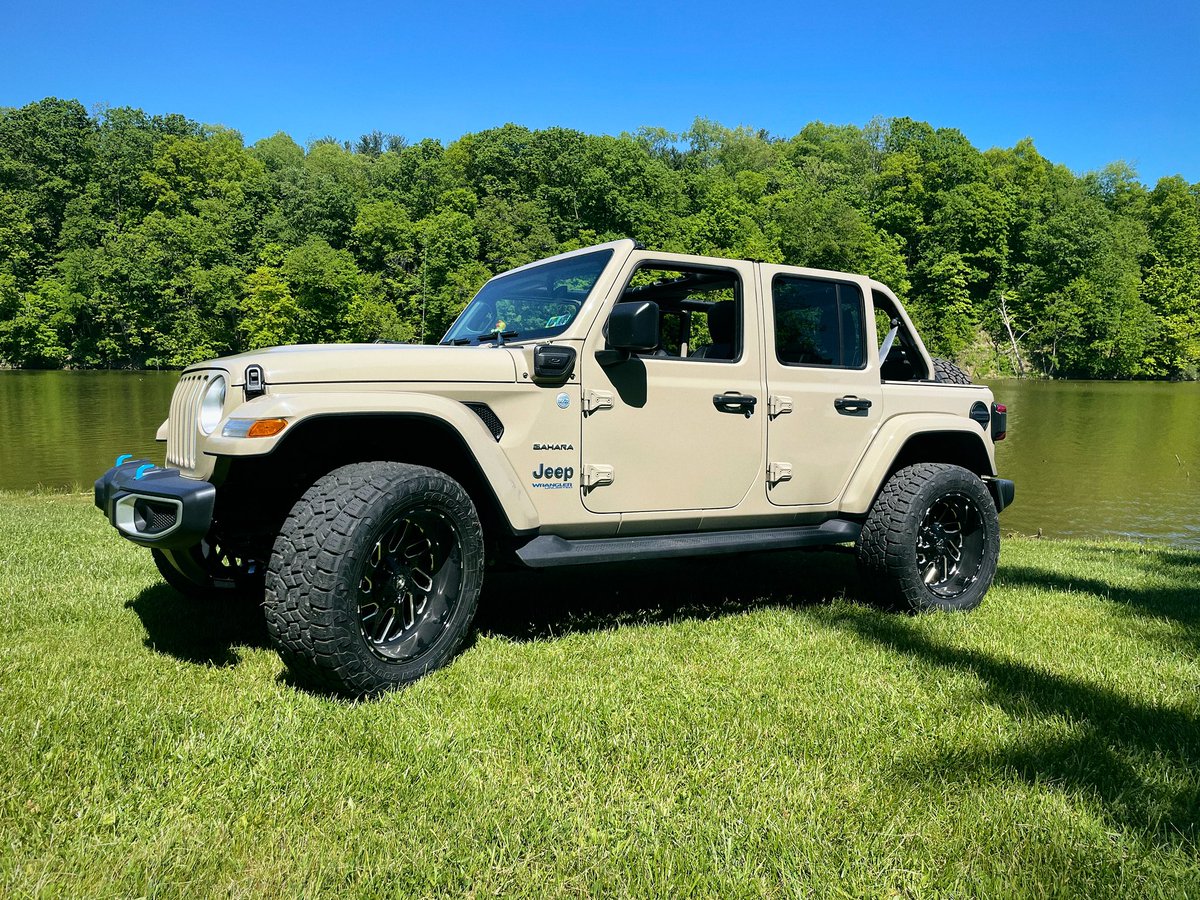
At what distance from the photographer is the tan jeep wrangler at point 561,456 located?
3.21 meters

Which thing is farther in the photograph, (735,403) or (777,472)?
(777,472)

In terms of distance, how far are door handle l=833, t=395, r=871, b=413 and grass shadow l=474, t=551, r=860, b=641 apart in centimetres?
130

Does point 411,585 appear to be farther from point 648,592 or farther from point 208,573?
point 648,592

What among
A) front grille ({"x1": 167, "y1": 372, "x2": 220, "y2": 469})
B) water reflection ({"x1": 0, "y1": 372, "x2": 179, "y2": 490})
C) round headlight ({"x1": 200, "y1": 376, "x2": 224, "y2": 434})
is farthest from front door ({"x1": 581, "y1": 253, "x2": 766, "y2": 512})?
water reflection ({"x1": 0, "y1": 372, "x2": 179, "y2": 490})

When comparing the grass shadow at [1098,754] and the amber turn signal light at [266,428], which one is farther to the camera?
the amber turn signal light at [266,428]

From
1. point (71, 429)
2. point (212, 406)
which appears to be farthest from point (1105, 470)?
point (71, 429)

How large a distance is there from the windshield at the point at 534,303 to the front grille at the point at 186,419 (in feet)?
4.90

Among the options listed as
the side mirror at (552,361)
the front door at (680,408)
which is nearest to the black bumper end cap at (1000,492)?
the front door at (680,408)

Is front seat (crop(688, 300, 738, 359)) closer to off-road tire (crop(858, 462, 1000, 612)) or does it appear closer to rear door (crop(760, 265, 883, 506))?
rear door (crop(760, 265, 883, 506))

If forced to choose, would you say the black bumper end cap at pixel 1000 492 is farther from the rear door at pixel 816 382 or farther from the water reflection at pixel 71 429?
the water reflection at pixel 71 429

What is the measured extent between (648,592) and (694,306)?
76.2 inches

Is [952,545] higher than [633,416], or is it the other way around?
[633,416]

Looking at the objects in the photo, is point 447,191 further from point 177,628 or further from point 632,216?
point 177,628

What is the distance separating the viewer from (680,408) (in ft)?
13.7
